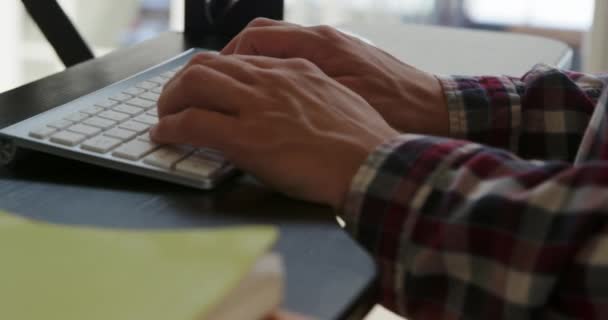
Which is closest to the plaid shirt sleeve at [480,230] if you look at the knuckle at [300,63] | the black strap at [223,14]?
the knuckle at [300,63]

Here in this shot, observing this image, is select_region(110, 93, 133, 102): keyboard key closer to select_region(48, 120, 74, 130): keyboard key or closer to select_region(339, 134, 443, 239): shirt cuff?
select_region(48, 120, 74, 130): keyboard key

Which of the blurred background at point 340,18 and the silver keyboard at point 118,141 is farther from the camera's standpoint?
the blurred background at point 340,18

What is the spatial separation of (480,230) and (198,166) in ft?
0.63

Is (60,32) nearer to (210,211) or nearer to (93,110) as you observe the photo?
(93,110)

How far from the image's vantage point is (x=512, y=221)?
0.50m

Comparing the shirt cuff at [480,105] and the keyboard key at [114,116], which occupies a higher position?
the keyboard key at [114,116]

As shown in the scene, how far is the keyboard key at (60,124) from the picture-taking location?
0.62 metres

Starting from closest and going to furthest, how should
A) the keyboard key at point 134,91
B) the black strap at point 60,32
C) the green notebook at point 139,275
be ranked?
1. the green notebook at point 139,275
2. the keyboard key at point 134,91
3. the black strap at point 60,32

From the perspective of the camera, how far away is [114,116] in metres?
0.64

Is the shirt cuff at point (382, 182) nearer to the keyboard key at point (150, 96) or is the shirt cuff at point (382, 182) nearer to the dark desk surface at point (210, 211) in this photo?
the dark desk surface at point (210, 211)

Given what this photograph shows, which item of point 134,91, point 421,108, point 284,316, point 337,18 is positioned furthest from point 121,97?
point 337,18

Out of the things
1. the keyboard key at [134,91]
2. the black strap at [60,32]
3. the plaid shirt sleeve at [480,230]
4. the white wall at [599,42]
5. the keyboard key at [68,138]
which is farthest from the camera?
the white wall at [599,42]

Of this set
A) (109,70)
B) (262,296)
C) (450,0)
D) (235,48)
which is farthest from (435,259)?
(450,0)

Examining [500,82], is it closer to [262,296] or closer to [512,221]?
[512,221]
